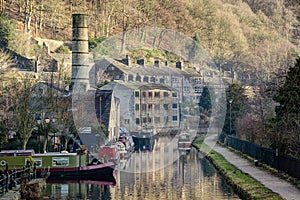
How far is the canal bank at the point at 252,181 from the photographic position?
87.3 ft

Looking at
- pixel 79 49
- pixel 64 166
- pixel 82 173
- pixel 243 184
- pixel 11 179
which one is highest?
pixel 79 49

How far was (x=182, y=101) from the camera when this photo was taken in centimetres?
10988

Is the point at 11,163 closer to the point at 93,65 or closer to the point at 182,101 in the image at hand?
the point at 93,65

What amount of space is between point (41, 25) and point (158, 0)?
22.8 m

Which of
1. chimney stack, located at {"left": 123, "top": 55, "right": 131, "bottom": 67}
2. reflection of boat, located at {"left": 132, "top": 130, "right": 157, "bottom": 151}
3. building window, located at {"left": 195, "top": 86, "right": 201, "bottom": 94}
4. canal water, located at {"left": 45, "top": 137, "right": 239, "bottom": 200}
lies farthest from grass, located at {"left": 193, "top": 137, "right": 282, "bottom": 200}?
A: building window, located at {"left": 195, "top": 86, "right": 201, "bottom": 94}

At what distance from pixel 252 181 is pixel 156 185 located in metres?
5.86

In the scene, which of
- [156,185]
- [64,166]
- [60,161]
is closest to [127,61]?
[60,161]

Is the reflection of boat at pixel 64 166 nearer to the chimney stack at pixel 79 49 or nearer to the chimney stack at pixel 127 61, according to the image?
the chimney stack at pixel 79 49

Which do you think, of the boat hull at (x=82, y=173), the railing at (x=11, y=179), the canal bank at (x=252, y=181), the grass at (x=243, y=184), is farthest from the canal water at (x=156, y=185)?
the railing at (x=11, y=179)

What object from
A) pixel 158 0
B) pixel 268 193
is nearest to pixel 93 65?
pixel 158 0

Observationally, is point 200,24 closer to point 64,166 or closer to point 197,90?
point 197,90

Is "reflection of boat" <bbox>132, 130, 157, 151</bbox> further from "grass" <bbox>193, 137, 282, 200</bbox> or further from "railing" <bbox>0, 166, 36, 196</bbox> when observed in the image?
"railing" <bbox>0, 166, 36, 196</bbox>

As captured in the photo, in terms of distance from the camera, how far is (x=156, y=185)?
3591 centimetres

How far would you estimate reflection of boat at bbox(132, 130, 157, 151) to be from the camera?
7638 cm
